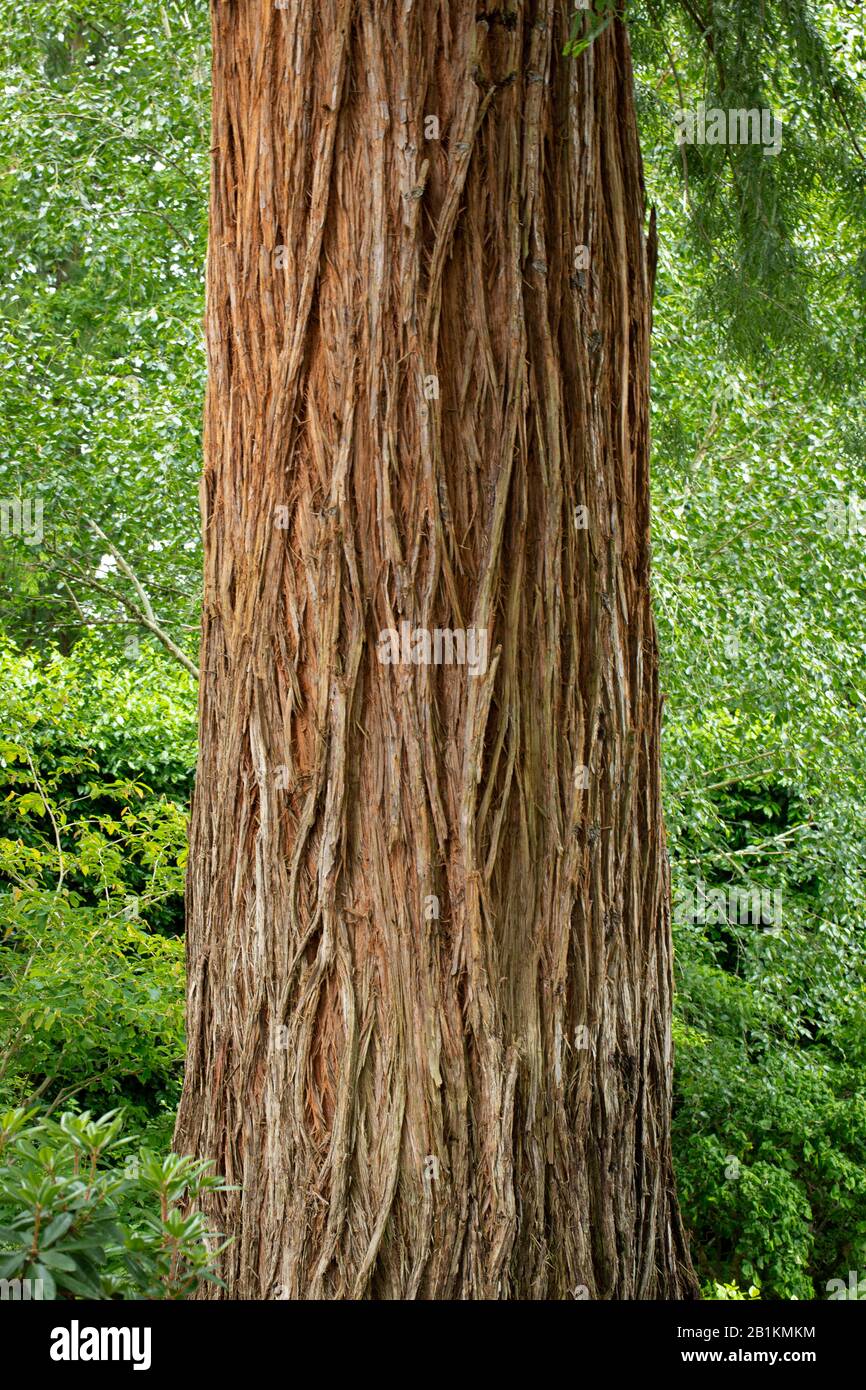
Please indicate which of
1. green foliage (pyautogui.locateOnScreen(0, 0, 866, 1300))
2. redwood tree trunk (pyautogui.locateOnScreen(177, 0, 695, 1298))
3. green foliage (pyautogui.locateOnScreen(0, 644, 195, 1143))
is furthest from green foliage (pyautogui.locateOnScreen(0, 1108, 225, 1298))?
green foliage (pyautogui.locateOnScreen(0, 0, 866, 1300))

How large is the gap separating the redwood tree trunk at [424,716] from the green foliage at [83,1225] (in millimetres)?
588

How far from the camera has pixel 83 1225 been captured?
5.25ft

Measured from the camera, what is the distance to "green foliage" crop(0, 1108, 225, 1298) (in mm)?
1528

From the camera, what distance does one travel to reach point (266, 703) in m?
2.47

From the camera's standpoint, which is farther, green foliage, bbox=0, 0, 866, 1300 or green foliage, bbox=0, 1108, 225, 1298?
green foliage, bbox=0, 0, 866, 1300

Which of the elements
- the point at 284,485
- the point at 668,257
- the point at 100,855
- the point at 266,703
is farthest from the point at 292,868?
the point at 668,257

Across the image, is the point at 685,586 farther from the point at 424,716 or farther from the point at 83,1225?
the point at 83,1225

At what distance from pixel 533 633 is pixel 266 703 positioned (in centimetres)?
52

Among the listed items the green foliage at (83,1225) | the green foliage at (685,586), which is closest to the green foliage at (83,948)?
the green foliage at (685,586)

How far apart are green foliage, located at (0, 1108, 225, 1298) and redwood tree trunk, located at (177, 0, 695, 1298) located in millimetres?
588

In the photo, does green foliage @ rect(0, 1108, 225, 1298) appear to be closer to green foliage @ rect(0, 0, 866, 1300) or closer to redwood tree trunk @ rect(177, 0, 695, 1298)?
redwood tree trunk @ rect(177, 0, 695, 1298)
